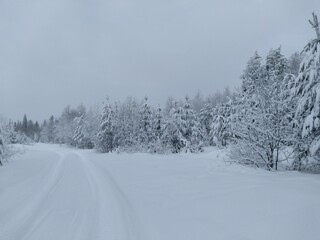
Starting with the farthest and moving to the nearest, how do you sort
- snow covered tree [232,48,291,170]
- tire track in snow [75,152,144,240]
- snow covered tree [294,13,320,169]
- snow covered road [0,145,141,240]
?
snow covered tree [232,48,291,170] → snow covered tree [294,13,320,169] → snow covered road [0,145,141,240] → tire track in snow [75,152,144,240]

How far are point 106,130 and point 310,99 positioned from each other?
42431mm

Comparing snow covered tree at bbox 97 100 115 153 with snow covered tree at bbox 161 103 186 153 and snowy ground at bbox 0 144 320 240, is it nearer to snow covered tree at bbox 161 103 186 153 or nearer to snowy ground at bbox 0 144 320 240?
snow covered tree at bbox 161 103 186 153

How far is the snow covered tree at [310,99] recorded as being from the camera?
1223cm

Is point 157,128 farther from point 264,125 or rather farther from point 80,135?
point 80,135

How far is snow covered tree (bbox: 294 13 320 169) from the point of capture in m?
12.2

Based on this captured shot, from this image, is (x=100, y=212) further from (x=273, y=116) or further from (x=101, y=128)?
(x=101, y=128)

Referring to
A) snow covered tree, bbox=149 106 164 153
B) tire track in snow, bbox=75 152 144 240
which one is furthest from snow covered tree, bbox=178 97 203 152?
tire track in snow, bbox=75 152 144 240

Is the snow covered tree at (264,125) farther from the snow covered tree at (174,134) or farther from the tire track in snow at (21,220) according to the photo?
the snow covered tree at (174,134)

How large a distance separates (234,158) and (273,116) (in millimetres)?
3055

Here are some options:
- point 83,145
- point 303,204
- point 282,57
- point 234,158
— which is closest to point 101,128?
point 83,145

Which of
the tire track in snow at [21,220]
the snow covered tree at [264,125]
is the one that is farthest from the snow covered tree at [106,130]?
the tire track in snow at [21,220]

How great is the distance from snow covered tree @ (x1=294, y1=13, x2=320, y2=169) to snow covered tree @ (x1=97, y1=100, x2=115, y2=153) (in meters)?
41.0

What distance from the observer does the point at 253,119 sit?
1545 centimetres

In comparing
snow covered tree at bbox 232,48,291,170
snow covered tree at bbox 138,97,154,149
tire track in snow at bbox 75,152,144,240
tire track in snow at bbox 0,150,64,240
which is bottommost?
tire track in snow at bbox 0,150,64,240
